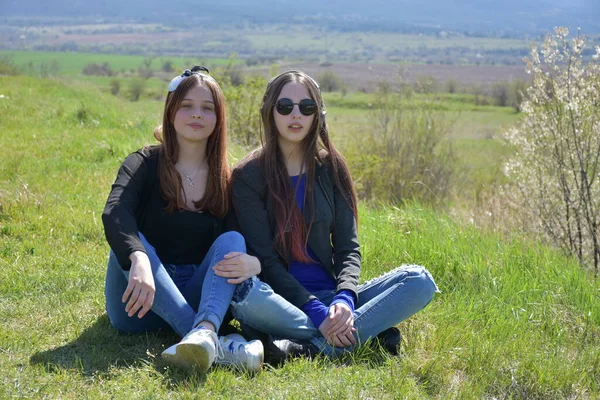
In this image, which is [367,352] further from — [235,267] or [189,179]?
[189,179]

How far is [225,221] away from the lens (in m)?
3.80

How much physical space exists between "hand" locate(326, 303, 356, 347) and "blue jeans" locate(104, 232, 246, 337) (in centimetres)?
53

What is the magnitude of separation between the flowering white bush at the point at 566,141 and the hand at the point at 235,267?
4.93 m

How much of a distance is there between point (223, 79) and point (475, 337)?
30.8ft

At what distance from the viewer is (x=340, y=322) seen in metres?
3.36

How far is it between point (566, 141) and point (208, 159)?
509 cm

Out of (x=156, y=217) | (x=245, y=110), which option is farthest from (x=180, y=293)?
(x=245, y=110)

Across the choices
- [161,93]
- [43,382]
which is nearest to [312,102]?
[43,382]

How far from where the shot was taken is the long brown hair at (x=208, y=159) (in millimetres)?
3635

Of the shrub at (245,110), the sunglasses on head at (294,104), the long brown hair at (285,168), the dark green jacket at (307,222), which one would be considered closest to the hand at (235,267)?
the dark green jacket at (307,222)

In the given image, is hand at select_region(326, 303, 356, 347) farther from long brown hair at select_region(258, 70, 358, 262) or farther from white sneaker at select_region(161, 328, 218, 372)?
white sneaker at select_region(161, 328, 218, 372)

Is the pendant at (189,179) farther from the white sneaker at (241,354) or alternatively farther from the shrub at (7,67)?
the shrub at (7,67)

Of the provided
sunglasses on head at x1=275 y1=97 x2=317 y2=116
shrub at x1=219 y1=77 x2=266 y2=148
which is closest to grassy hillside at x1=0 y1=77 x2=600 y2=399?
sunglasses on head at x1=275 y1=97 x2=317 y2=116

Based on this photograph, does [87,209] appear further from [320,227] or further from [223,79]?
[223,79]
